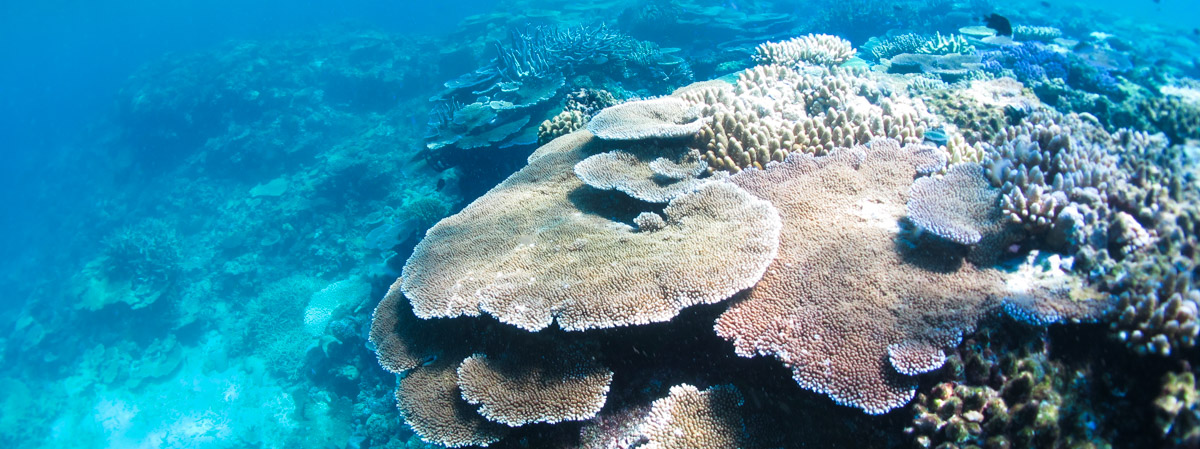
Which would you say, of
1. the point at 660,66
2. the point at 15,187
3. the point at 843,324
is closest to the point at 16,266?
the point at 15,187

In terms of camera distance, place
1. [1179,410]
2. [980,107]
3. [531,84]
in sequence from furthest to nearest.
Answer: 1. [531,84]
2. [980,107]
3. [1179,410]

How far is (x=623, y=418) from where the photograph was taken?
10.6 ft

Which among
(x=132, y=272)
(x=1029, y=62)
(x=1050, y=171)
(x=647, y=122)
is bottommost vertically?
(x=132, y=272)

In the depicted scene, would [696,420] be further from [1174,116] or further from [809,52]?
[809,52]

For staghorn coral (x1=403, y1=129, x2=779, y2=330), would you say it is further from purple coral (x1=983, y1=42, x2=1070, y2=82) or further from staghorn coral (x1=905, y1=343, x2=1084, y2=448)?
purple coral (x1=983, y1=42, x2=1070, y2=82)

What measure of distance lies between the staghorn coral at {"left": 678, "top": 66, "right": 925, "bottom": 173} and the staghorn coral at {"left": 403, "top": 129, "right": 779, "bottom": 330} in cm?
87

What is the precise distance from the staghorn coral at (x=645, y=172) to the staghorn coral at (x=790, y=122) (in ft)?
0.87

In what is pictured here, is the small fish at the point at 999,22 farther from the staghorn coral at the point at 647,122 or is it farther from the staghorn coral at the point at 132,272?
the staghorn coral at the point at 132,272

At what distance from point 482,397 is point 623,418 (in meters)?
0.95

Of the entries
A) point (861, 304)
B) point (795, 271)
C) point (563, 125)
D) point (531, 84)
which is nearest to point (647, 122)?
point (795, 271)

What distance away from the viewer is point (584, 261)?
332 centimetres

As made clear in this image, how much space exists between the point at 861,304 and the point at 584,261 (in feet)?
5.60

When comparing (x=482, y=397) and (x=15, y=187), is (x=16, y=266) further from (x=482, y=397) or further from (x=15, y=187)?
(x=482, y=397)

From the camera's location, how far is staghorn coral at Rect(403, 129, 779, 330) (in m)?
2.86
